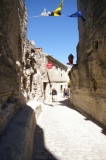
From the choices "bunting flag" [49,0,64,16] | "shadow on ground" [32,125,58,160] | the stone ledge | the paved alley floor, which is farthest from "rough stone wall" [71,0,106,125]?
the stone ledge

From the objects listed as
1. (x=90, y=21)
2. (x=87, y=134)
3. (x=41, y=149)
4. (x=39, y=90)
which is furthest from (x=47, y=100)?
(x=41, y=149)

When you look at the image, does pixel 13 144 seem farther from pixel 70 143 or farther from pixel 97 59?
pixel 97 59

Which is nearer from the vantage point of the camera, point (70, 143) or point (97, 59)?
point (70, 143)

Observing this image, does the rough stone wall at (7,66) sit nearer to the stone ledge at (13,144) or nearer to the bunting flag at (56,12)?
the stone ledge at (13,144)

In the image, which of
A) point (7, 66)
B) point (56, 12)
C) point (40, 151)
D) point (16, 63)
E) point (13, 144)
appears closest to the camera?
point (13, 144)

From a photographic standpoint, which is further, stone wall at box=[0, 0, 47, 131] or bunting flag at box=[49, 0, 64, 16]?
bunting flag at box=[49, 0, 64, 16]

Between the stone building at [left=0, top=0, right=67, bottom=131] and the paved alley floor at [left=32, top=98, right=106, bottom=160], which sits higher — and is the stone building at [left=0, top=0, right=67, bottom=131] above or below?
above

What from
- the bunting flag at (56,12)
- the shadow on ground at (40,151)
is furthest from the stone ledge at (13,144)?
the bunting flag at (56,12)

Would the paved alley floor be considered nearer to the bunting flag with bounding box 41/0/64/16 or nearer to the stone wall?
the stone wall

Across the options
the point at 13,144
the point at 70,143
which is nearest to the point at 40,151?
the point at 70,143

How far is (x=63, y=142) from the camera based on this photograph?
197 inches

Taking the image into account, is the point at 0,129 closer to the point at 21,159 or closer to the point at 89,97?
the point at 21,159

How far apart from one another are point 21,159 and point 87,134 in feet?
11.9

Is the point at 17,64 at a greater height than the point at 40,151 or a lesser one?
greater
